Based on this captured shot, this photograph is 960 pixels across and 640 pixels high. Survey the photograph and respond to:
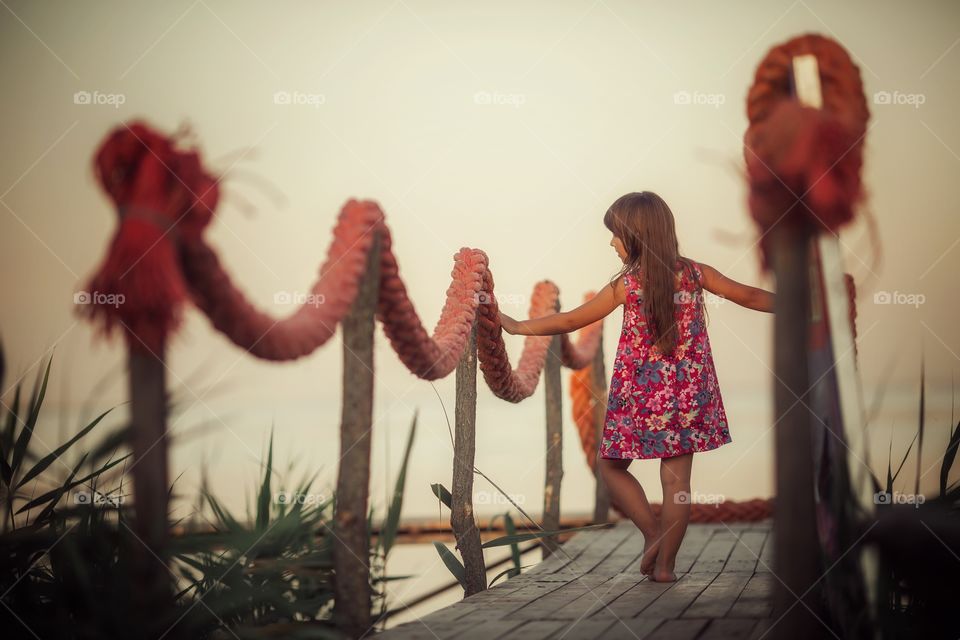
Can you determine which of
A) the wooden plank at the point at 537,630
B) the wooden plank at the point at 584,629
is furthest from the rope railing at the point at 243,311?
the wooden plank at the point at 584,629

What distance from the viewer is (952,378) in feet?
11.1

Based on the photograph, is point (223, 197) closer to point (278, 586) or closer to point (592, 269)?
point (278, 586)

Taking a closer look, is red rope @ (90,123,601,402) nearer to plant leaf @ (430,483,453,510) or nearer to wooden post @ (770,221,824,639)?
plant leaf @ (430,483,453,510)

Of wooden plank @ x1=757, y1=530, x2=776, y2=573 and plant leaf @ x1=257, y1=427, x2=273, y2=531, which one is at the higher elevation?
plant leaf @ x1=257, y1=427, x2=273, y2=531

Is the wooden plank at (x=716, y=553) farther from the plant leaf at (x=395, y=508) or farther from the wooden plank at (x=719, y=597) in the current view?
the plant leaf at (x=395, y=508)

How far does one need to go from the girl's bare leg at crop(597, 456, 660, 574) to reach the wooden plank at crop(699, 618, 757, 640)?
809mm

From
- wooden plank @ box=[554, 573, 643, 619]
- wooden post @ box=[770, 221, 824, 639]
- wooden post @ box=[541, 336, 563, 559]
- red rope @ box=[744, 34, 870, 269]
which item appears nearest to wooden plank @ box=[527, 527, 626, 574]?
wooden post @ box=[541, 336, 563, 559]

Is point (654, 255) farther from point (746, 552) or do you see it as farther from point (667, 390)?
point (746, 552)

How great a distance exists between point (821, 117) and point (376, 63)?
374 inches

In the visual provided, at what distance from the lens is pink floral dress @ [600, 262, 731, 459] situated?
12.0 ft

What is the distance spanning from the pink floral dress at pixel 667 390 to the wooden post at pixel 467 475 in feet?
1.74

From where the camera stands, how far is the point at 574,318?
12.7ft

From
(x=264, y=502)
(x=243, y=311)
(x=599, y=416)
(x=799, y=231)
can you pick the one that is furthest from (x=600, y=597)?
(x=599, y=416)

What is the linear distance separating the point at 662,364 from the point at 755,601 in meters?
0.90
